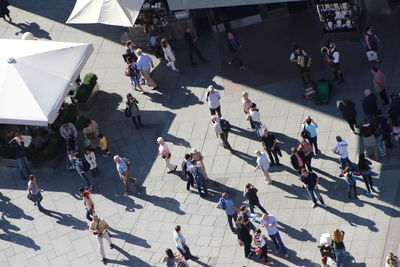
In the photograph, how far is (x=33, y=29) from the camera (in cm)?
3891

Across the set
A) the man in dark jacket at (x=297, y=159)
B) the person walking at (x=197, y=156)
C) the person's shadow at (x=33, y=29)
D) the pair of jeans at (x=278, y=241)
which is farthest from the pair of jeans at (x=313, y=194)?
the person's shadow at (x=33, y=29)

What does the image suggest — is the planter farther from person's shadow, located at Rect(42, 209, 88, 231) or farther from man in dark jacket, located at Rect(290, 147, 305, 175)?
man in dark jacket, located at Rect(290, 147, 305, 175)

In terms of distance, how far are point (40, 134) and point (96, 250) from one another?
6149mm

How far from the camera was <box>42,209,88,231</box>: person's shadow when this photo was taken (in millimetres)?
29547

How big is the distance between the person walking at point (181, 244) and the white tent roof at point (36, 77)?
685 cm

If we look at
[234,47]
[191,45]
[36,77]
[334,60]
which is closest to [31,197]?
[36,77]

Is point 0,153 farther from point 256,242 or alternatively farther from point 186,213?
point 256,242

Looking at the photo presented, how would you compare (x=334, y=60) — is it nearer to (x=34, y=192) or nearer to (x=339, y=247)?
(x=339, y=247)

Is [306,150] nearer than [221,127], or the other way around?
[306,150]

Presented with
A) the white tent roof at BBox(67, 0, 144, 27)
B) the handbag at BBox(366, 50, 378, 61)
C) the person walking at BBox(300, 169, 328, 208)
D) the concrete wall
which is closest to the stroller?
the person walking at BBox(300, 169, 328, 208)

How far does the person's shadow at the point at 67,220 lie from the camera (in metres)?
29.5

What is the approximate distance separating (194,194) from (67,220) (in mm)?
4316

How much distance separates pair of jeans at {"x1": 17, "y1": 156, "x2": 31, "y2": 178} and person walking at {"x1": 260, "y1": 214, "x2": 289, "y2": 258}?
9975 millimetres

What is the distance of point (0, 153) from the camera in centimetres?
3225
